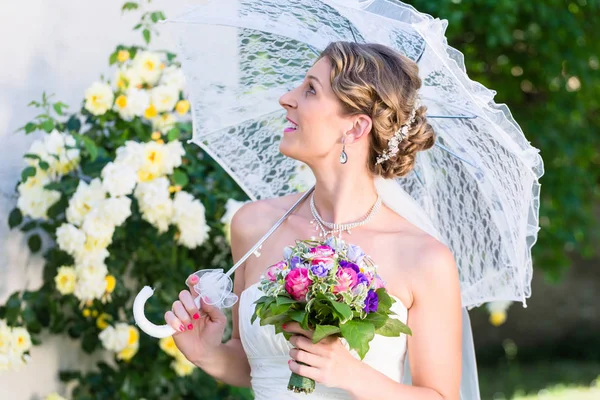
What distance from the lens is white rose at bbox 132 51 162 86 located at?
3.79 m

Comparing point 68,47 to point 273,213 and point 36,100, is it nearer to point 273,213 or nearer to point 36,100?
point 36,100

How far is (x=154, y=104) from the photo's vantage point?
3.80 m

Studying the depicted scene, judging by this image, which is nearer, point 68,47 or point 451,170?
point 451,170

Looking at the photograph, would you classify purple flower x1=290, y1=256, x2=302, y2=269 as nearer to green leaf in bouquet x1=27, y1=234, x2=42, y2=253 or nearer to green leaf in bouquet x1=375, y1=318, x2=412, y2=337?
green leaf in bouquet x1=375, y1=318, x2=412, y2=337

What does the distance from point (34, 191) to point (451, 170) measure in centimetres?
166

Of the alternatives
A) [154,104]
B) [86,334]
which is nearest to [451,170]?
[154,104]

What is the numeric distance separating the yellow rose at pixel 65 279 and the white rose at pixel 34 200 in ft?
0.77

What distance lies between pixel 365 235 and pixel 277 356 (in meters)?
0.50

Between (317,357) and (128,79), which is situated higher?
(317,357)

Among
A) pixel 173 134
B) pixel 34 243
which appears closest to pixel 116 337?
pixel 34 243

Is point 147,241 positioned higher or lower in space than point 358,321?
lower

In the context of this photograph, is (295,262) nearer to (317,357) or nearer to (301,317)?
(301,317)

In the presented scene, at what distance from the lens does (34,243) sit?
3570 millimetres

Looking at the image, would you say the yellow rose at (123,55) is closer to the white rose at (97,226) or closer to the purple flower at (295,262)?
the white rose at (97,226)
